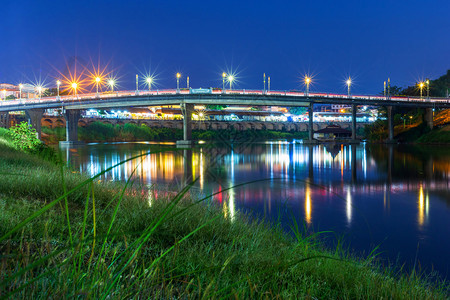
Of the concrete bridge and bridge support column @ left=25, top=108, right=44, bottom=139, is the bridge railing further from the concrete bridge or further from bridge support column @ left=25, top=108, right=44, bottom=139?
the concrete bridge

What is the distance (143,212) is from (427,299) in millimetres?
3613

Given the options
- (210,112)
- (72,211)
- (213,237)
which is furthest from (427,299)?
(210,112)

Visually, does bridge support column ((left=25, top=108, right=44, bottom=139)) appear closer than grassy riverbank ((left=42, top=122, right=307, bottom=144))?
Yes

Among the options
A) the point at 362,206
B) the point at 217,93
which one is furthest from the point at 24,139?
the point at 217,93

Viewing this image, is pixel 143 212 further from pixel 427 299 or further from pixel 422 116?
pixel 422 116

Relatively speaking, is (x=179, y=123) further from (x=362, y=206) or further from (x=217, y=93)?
(x=362, y=206)

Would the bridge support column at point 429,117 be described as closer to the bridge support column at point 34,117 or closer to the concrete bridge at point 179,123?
the concrete bridge at point 179,123

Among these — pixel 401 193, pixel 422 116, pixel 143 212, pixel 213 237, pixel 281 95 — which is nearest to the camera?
pixel 213 237

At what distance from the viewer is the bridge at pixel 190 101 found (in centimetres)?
6744

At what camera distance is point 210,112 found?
131 m

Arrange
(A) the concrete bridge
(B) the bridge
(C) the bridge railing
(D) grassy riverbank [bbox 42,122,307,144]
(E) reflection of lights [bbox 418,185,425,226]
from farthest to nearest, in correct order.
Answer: (A) the concrete bridge < (D) grassy riverbank [bbox 42,122,307,144] < (C) the bridge railing < (B) the bridge < (E) reflection of lights [bbox 418,185,425,226]

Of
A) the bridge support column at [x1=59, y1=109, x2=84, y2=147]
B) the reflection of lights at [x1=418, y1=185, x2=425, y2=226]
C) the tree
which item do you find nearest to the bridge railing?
the bridge support column at [x1=59, y1=109, x2=84, y2=147]

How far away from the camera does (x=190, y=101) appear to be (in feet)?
222

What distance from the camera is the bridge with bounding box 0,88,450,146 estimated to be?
67438 mm
